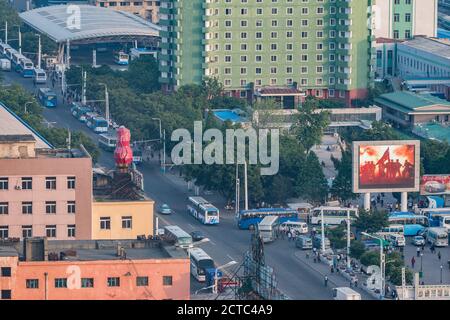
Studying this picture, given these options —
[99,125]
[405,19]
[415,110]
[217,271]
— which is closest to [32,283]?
[217,271]

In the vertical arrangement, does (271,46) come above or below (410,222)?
above

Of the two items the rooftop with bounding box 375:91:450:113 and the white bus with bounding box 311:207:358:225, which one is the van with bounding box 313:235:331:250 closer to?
the white bus with bounding box 311:207:358:225

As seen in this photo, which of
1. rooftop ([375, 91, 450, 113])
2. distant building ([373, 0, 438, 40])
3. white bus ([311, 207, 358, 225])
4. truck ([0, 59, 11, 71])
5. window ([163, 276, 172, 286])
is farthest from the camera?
truck ([0, 59, 11, 71])

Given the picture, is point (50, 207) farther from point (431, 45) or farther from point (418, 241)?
point (431, 45)

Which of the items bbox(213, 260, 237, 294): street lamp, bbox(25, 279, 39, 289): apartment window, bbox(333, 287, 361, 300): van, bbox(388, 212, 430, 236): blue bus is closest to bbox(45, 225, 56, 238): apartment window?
bbox(213, 260, 237, 294): street lamp
